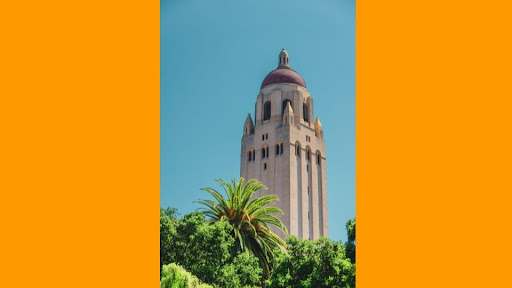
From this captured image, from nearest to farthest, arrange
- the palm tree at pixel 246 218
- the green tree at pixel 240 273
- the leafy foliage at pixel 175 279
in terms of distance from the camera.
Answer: the leafy foliage at pixel 175 279, the green tree at pixel 240 273, the palm tree at pixel 246 218

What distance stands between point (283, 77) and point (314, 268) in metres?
35.0

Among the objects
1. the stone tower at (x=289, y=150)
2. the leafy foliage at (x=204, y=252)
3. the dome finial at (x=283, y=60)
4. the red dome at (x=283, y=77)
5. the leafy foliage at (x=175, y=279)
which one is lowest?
the leafy foliage at (x=175, y=279)

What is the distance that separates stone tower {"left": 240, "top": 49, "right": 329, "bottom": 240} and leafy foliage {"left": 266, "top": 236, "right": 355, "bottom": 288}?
26.6m

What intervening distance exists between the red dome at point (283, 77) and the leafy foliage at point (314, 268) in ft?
109

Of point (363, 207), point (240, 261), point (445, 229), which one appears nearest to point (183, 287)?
point (240, 261)

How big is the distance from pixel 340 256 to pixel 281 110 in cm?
3287

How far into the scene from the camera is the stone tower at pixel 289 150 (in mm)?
49000

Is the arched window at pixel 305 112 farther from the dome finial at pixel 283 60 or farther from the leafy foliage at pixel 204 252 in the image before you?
the leafy foliage at pixel 204 252

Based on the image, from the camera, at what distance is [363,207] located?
22.5 ft

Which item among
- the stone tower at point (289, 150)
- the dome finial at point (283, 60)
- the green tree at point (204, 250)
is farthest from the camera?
the dome finial at point (283, 60)

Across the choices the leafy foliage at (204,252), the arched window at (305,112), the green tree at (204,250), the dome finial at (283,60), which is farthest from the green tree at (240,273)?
the dome finial at (283,60)

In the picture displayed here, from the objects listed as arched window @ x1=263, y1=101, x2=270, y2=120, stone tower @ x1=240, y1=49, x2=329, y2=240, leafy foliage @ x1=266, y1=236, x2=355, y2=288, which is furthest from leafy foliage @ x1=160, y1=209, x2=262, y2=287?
arched window @ x1=263, y1=101, x2=270, y2=120

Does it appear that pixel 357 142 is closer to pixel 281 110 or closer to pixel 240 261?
pixel 240 261

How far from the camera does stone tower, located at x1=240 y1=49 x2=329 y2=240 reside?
49000 millimetres
